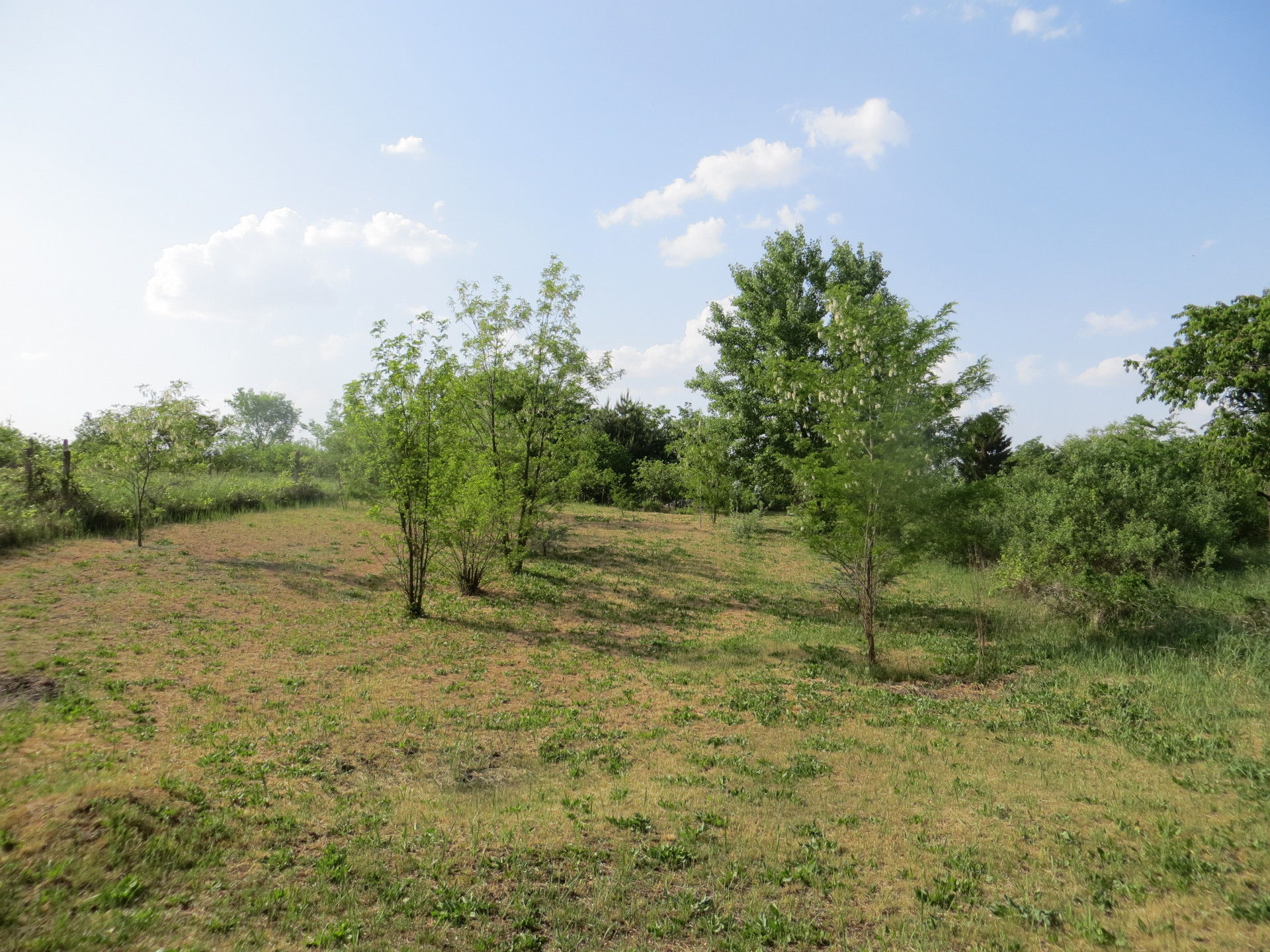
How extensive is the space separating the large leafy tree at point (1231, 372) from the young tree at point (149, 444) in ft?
112

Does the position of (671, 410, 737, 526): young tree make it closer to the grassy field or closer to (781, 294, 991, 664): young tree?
(781, 294, 991, 664): young tree

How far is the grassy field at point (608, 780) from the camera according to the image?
429 centimetres

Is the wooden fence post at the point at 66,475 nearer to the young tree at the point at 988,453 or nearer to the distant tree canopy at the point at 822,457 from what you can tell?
the distant tree canopy at the point at 822,457

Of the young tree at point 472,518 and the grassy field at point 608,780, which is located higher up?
the young tree at point 472,518

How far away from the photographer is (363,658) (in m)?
10.5

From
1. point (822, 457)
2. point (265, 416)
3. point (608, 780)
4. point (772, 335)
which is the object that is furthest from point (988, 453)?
point (265, 416)

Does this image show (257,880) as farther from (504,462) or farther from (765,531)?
(765,531)

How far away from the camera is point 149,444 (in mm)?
18062

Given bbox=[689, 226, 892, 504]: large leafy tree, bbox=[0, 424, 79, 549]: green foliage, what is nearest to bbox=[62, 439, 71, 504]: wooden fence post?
bbox=[0, 424, 79, 549]: green foliage

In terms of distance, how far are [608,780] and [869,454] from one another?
775cm

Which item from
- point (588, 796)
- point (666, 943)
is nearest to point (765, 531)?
point (588, 796)

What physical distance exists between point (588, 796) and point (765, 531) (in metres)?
24.8

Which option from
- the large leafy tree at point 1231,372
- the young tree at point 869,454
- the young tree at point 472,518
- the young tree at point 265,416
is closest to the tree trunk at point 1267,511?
the large leafy tree at point 1231,372

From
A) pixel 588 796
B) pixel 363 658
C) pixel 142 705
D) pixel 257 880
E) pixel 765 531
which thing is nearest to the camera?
pixel 257 880
